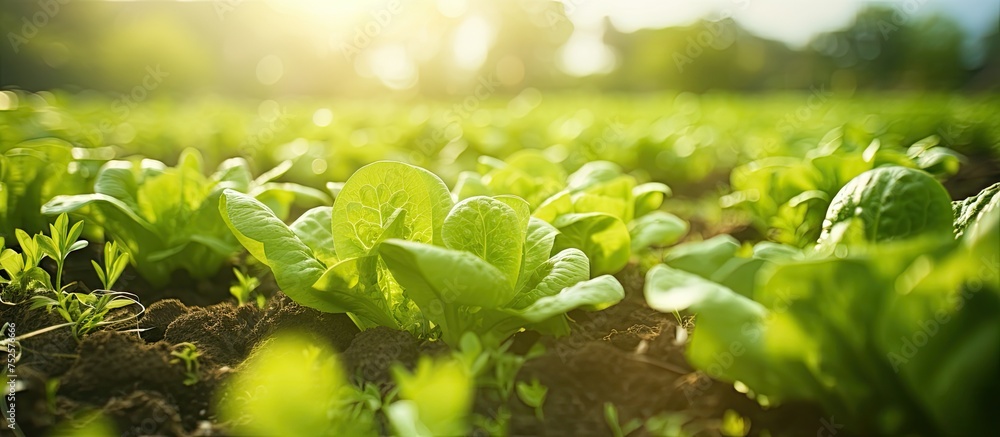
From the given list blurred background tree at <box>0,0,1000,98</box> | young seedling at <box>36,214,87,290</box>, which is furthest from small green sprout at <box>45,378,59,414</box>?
blurred background tree at <box>0,0,1000,98</box>

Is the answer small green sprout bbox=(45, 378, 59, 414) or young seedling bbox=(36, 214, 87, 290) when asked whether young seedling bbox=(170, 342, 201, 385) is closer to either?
small green sprout bbox=(45, 378, 59, 414)

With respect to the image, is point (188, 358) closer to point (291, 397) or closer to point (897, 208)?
point (291, 397)

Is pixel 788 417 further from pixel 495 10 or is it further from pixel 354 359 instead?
pixel 495 10

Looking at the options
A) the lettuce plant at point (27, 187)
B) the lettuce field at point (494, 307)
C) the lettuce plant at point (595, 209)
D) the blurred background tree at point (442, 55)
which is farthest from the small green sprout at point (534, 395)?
the blurred background tree at point (442, 55)

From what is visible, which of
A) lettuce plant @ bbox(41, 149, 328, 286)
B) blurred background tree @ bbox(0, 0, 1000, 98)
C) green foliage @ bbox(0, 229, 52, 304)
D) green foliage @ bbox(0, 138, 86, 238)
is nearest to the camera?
green foliage @ bbox(0, 229, 52, 304)

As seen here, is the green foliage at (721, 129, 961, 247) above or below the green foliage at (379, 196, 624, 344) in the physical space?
below

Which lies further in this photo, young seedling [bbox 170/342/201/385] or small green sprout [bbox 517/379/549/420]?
young seedling [bbox 170/342/201/385]

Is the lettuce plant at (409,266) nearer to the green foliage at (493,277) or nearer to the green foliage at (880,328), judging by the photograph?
the green foliage at (493,277)

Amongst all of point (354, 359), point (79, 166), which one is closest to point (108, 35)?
point (79, 166)
